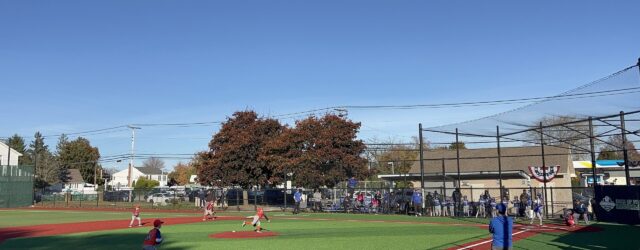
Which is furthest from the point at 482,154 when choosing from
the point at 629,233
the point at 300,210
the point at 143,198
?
the point at 143,198

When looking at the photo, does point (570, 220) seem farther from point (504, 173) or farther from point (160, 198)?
point (160, 198)

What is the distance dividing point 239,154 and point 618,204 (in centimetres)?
2984

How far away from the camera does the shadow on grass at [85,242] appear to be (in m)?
17.7

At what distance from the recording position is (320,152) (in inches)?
1599

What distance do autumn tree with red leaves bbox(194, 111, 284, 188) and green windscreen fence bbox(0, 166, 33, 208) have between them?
21456 mm

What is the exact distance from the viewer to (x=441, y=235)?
20141 millimetres

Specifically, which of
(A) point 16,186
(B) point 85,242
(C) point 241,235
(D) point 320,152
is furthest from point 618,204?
(A) point 16,186

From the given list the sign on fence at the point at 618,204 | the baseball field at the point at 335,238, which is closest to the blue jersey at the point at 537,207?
the baseball field at the point at 335,238

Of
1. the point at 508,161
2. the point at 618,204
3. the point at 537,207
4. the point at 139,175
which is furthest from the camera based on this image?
the point at 139,175

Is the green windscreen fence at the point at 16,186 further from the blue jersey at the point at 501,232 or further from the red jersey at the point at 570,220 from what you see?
the blue jersey at the point at 501,232

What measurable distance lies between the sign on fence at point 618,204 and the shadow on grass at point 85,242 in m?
20.9

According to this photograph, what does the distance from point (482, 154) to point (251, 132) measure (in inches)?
829

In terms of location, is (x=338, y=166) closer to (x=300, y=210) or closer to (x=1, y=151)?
(x=300, y=210)

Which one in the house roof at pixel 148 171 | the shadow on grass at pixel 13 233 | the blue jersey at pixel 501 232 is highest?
the house roof at pixel 148 171
